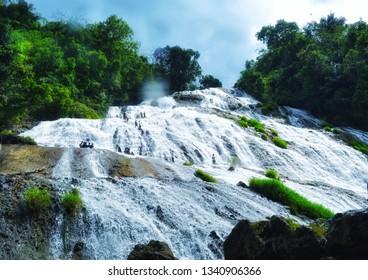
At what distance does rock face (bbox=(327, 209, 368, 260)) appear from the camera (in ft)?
22.8

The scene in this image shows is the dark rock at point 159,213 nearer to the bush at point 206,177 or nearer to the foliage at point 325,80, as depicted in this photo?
the bush at point 206,177

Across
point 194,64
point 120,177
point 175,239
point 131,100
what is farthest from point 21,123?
point 194,64

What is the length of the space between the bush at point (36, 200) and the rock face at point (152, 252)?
5447 millimetres

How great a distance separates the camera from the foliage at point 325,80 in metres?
50.0

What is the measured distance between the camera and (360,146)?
39125 millimetres

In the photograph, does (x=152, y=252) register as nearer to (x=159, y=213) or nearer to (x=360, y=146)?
(x=159, y=213)

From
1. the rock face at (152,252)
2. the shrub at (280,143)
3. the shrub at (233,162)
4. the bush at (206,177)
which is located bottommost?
the rock face at (152,252)

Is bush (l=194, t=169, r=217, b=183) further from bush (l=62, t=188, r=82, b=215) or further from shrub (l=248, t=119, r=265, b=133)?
shrub (l=248, t=119, r=265, b=133)

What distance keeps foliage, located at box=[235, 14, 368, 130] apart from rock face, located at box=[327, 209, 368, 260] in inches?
1742

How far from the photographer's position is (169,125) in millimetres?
33438

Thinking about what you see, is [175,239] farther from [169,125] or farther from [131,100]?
[131,100]

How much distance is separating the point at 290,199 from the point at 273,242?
1141cm

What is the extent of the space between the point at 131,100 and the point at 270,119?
24543 mm

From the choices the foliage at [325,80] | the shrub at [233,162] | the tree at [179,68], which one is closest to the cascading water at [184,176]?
the shrub at [233,162]
